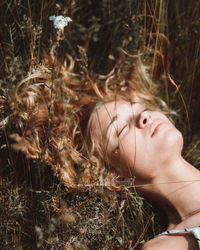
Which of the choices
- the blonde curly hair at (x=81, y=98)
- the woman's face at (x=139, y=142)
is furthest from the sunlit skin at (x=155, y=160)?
→ the blonde curly hair at (x=81, y=98)

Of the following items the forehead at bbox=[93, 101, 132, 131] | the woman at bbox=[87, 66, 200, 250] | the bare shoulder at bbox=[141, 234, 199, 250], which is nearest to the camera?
the bare shoulder at bbox=[141, 234, 199, 250]

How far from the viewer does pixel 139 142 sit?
1.79 m

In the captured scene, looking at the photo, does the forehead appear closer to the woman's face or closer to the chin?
the woman's face

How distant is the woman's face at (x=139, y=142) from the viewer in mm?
1786

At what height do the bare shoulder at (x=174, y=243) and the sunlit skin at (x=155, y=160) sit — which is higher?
the sunlit skin at (x=155, y=160)

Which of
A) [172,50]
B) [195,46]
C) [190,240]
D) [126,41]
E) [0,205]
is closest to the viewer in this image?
[190,240]

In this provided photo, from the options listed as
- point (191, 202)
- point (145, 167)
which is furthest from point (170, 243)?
point (145, 167)

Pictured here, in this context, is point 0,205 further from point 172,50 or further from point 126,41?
point 172,50

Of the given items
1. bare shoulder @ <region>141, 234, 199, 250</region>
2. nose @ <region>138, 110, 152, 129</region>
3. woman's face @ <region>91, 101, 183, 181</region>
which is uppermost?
nose @ <region>138, 110, 152, 129</region>

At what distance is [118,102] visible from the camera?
202cm

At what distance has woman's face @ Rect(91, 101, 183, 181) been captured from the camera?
5.86 ft

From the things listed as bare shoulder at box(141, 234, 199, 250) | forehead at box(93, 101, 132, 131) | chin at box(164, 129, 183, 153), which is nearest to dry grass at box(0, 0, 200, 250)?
bare shoulder at box(141, 234, 199, 250)

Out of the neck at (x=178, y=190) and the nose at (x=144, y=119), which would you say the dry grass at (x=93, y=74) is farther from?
the nose at (x=144, y=119)

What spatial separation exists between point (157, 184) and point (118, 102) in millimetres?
586
